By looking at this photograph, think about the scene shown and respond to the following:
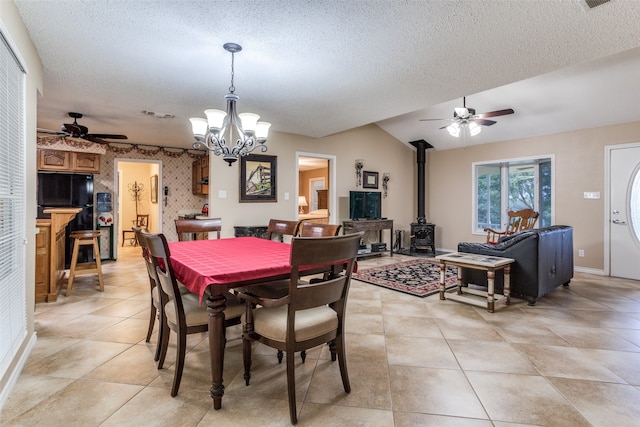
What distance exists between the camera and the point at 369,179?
6.72m

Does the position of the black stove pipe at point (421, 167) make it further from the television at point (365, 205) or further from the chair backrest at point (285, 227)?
the chair backrest at point (285, 227)

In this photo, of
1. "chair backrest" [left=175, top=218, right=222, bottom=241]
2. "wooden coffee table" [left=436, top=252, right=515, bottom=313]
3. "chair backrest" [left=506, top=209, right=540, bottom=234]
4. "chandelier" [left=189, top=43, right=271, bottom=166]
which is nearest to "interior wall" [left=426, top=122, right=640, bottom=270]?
"chair backrest" [left=506, top=209, right=540, bottom=234]

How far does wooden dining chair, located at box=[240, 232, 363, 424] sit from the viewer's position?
1528mm

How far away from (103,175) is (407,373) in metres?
6.70

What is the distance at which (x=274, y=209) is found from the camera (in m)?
5.52

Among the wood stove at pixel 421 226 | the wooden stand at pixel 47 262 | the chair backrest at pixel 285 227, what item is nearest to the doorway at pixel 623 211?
the wood stove at pixel 421 226

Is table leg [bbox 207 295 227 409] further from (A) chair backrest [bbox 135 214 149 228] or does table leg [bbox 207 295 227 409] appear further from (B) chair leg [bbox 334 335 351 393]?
(A) chair backrest [bbox 135 214 149 228]

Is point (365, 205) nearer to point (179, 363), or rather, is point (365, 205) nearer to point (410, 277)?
point (410, 277)

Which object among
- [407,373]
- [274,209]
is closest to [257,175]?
[274,209]

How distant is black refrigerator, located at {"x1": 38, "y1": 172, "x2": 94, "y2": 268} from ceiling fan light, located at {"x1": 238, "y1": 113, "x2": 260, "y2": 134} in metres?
4.74

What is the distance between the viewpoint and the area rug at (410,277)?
401 centimetres

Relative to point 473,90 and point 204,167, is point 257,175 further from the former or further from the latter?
point 473,90

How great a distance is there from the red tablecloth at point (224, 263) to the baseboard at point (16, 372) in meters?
1.06

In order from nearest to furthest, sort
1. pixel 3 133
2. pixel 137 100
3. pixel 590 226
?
pixel 3 133 → pixel 137 100 → pixel 590 226
